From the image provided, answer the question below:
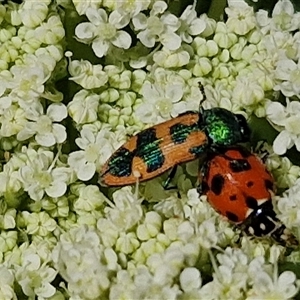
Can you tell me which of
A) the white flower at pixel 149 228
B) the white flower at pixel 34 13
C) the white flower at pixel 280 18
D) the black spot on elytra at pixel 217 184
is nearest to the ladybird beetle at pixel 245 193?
the black spot on elytra at pixel 217 184

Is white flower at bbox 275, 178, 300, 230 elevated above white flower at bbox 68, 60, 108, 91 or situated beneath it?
situated beneath

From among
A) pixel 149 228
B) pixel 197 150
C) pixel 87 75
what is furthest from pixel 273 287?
pixel 87 75

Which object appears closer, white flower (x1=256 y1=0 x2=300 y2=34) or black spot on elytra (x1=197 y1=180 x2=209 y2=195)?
black spot on elytra (x1=197 y1=180 x2=209 y2=195)

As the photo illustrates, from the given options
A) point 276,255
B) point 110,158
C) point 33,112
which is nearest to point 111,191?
point 110,158

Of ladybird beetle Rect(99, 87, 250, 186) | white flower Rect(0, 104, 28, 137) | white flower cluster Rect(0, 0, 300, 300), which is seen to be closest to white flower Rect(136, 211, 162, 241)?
white flower cluster Rect(0, 0, 300, 300)

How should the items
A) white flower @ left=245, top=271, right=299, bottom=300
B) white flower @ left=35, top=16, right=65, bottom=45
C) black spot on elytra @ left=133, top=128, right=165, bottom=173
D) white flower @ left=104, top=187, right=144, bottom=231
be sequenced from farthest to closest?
1. white flower @ left=35, top=16, right=65, bottom=45
2. black spot on elytra @ left=133, top=128, right=165, bottom=173
3. white flower @ left=104, top=187, right=144, bottom=231
4. white flower @ left=245, top=271, right=299, bottom=300

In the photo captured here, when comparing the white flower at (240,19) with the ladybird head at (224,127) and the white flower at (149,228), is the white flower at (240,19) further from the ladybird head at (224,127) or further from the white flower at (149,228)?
the white flower at (149,228)

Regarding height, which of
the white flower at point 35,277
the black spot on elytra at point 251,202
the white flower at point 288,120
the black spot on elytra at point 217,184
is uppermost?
the white flower at point 288,120

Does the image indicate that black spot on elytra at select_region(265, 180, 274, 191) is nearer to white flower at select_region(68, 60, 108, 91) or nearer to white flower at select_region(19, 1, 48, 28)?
white flower at select_region(68, 60, 108, 91)
